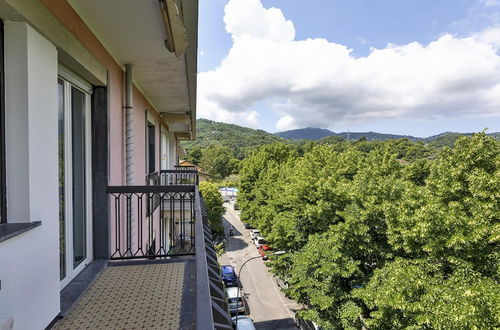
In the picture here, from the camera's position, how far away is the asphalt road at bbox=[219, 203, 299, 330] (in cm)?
1342

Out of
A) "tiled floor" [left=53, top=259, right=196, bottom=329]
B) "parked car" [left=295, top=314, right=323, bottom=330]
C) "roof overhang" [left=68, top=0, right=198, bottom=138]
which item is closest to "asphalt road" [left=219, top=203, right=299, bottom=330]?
"parked car" [left=295, top=314, right=323, bottom=330]

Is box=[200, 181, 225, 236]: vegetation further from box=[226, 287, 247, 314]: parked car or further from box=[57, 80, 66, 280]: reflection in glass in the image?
box=[57, 80, 66, 280]: reflection in glass

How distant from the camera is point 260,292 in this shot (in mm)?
16219

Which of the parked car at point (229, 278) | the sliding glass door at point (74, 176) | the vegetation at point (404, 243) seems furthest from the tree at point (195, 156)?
the sliding glass door at point (74, 176)

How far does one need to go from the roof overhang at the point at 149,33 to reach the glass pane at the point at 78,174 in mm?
848

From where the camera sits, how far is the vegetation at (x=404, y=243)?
253 inches

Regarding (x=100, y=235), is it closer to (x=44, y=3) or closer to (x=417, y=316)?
(x=44, y=3)

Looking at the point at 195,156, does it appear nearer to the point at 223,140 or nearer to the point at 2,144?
the point at 223,140

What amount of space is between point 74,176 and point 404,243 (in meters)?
8.55

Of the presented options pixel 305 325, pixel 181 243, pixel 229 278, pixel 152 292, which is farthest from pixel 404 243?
pixel 229 278

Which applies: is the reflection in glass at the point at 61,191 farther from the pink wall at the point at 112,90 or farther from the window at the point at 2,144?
the window at the point at 2,144

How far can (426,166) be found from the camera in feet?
46.0

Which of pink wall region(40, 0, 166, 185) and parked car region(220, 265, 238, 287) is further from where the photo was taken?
parked car region(220, 265, 238, 287)

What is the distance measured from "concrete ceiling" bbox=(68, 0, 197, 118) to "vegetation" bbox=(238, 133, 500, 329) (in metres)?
7.08
